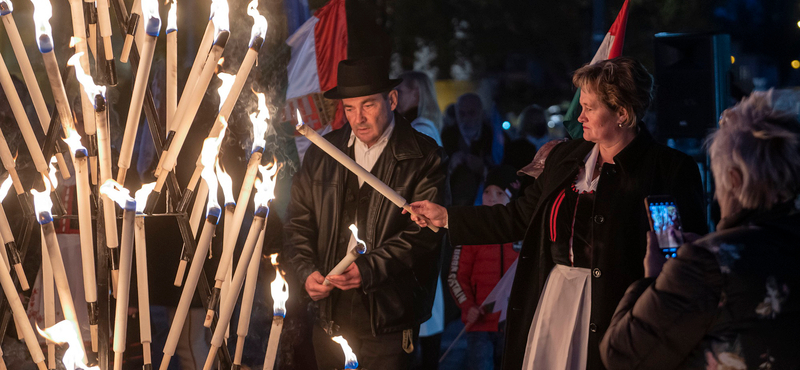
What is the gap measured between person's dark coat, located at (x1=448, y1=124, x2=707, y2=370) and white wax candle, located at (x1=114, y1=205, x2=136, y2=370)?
162cm

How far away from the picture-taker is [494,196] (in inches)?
167

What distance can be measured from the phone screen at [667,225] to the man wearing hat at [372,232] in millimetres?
1205

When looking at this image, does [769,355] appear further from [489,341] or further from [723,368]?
[489,341]

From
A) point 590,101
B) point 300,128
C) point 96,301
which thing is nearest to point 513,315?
point 590,101

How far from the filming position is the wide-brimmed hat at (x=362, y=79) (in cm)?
308

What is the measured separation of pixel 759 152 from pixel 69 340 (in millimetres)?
1521

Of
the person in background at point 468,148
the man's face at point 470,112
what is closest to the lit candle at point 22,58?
the person in background at point 468,148

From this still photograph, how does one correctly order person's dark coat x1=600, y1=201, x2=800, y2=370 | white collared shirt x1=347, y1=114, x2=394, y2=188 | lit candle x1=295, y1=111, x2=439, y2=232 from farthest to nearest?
white collared shirt x1=347, y1=114, x2=394, y2=188 → lit candle x1=295, y1=111, x2=439, y2=232 → person's dark coat x1=600, y1=201, x2=800, y2=370

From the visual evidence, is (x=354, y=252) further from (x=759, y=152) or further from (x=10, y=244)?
(x=759, y=152)

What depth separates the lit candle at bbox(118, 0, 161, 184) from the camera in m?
1.07

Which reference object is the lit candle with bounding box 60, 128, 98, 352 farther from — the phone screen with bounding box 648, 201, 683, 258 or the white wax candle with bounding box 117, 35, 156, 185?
the phone screen with bounding box 648, 201, 683, 258

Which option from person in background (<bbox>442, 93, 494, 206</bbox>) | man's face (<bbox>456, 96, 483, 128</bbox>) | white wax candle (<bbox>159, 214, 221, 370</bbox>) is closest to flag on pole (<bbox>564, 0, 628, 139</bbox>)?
person in background (<bbox>442, 93, 494, 206</bbox>)

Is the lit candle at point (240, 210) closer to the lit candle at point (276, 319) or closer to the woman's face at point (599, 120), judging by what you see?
the lit candle at point (276, 319)

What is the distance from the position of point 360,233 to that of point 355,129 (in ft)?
1.62
